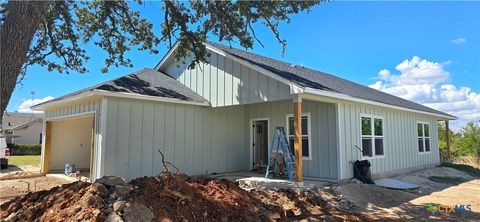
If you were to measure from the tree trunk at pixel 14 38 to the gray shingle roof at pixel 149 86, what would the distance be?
12.4ft

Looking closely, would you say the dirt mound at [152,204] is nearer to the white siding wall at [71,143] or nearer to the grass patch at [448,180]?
the grass patch at [448,180]

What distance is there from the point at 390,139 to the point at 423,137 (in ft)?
13.1

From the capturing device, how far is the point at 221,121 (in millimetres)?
11867

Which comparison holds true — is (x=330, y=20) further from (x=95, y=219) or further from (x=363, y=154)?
(x=95, y=219)

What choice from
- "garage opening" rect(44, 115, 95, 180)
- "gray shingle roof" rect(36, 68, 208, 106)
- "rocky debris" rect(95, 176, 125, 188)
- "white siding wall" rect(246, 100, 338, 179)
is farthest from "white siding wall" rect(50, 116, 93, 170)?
"white siding wall" rect(246, 100, 338, 179)

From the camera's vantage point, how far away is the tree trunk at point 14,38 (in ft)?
15.2

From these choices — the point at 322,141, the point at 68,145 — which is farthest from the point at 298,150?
the point at 68,145

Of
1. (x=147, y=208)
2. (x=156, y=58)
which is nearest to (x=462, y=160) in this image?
(x=156, y=58)

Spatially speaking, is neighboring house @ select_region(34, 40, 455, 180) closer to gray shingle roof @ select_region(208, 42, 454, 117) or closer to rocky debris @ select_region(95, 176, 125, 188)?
gray shingle roof @ select_region(208, 42, 454, 117)

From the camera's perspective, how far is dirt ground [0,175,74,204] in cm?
846

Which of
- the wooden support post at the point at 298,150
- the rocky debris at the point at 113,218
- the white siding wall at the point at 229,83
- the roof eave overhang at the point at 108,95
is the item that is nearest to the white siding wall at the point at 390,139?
the wooden support post at the point at 298,150

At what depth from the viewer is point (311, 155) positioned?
1032 cm

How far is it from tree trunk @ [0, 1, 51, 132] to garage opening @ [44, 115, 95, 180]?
7826 millimetres

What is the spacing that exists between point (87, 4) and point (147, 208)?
8.47 metres
